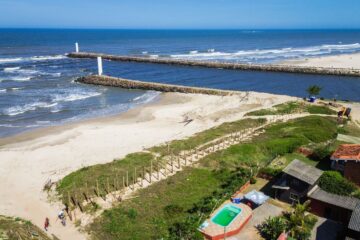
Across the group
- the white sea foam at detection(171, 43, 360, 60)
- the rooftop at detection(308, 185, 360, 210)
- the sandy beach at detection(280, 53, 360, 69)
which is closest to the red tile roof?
the rooftop at detection(308, 185, 360, 210)

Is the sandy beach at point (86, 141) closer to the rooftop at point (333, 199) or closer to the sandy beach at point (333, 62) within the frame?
the rooftop at point (333, 199)

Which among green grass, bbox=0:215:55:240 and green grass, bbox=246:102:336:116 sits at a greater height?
green grass, bbox=246:102:336:116

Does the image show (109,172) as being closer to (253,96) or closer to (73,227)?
(73,227)

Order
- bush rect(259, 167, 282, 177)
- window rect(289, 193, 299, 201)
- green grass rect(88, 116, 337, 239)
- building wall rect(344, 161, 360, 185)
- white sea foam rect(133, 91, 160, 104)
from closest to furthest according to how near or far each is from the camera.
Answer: green grass rect(88, 116, 337, 239)
window rect(289, 193, 299, 201)
building wall rect(344, 161, 360, 185)
bush rect(259, 167, 282, 177)
white sea foam rect(133, 91, 160, 104)

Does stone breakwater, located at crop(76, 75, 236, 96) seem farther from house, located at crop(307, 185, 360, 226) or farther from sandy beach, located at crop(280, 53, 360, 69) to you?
sandy beach, located at crop(280, 53, 360, 69)

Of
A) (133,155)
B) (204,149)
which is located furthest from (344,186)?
(133,155)

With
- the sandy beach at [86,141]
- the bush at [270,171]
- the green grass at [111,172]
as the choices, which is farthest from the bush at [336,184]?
the sandy beach at [86,141]
